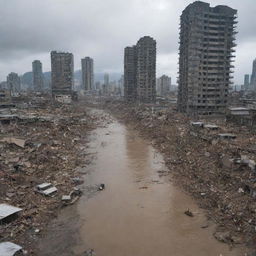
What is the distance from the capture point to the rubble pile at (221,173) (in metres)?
Answer: 11.8

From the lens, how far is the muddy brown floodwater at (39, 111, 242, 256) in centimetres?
1043

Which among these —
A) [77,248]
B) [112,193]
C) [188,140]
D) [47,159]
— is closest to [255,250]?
[77,248]

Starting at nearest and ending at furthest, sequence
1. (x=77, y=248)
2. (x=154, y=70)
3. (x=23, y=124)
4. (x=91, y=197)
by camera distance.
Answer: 1. (x=77, y=248)
2. (x=91, y=197)
3. (x=23, y=124)
4. (x=154, y=70)

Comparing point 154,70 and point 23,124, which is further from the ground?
point 154,70

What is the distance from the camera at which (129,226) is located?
479 inches

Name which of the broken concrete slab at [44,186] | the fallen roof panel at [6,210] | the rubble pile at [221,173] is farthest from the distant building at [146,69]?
the fallen roof panel at [6,210]

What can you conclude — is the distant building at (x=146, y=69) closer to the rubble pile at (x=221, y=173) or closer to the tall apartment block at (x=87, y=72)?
the rubble pile at (x=221, y=173)

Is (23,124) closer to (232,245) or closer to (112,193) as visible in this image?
(112,193)

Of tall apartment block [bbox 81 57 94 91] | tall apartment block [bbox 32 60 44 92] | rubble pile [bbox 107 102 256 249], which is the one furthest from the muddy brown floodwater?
tall apartment block [bbox 32 60 44 92]

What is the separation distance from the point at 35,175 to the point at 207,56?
4734 cm

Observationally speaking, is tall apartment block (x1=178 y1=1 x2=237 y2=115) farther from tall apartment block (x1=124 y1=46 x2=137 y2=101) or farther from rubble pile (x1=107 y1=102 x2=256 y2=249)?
tall apartment block (x1=124 y1=46 x2=137 y2=101)

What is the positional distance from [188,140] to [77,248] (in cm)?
1906

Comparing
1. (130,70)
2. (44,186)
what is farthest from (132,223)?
(130,70)

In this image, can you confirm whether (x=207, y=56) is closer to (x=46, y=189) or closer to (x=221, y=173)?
(x=221, y=173)
